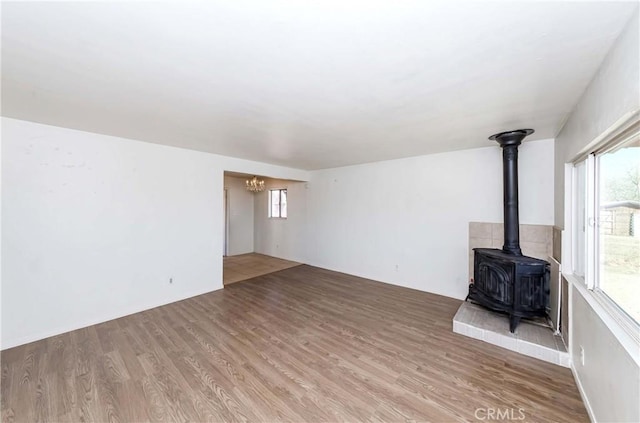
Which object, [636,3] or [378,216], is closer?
[636,3]

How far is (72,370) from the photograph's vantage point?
2.18 metres

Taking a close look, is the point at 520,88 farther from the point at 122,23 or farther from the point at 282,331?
the point at 282,331

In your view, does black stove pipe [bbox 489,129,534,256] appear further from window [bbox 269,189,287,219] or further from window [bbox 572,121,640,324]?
window [bbox 269,189,287,219]

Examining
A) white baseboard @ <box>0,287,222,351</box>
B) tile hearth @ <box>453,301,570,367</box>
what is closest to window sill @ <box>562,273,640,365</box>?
tile hearth @ <box>453,301,570,367</box>

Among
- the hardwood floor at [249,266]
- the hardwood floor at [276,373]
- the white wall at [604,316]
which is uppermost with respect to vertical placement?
the white wall at [604,316]

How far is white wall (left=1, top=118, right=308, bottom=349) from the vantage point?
103 inches

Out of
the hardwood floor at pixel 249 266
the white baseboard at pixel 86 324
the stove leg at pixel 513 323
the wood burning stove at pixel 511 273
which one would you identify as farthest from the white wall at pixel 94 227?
the stove leg at pixel 513 323

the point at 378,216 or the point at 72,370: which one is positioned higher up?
the point at 378,216

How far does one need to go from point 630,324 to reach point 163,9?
2.88 metres

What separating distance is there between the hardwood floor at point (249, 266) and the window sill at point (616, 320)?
483 centimetres

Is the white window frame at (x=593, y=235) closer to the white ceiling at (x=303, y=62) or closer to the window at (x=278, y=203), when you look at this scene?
the white ceiling at (x=303, y=62)

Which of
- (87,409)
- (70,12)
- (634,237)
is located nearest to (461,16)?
(634,237)

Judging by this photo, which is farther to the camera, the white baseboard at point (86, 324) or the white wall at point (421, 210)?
the white wall at point (421, 210)

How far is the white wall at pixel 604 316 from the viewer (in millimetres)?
1171
